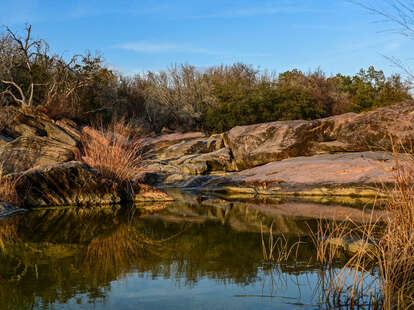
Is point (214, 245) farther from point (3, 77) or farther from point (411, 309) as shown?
point (3, 77)

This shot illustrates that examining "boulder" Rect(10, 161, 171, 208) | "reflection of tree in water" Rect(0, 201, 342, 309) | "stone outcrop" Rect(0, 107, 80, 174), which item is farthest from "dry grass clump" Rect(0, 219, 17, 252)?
"stone outcrop" Rect(0, 107, 80, 174)

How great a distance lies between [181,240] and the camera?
500 cm

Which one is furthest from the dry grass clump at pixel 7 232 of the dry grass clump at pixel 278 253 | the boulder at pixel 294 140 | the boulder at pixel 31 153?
the boulder at pixel 294 140

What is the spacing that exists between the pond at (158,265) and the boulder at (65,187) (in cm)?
134

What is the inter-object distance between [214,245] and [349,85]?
2316cm

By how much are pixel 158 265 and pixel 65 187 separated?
16.5 feet

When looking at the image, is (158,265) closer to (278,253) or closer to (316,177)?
(278,253)

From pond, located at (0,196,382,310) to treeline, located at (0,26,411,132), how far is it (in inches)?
440

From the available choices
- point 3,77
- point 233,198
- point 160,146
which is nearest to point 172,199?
point 233,198

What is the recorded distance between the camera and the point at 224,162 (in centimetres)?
1410

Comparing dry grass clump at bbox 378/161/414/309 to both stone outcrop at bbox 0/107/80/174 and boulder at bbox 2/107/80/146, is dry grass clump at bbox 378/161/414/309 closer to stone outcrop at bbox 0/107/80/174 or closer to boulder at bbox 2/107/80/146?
stone outcrop at bbox 0/107/80/174

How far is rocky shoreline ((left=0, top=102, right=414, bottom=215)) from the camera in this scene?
8.25 metres

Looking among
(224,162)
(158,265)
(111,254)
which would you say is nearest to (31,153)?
(224,162)

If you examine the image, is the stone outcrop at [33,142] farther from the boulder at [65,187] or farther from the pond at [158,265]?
the pond at [158,265]
